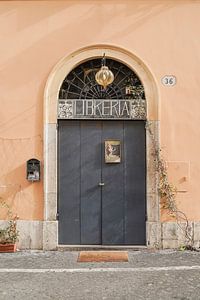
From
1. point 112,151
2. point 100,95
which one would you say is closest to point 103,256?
point 112,151

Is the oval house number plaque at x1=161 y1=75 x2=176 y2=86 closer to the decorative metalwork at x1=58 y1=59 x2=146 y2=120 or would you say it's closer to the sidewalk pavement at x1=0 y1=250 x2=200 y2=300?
the decorative metalwork at x1=58 y1=59 x2=146 y2=120

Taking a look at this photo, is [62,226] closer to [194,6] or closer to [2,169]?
[2,169]

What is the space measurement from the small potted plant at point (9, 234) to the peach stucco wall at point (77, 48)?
0.54ft

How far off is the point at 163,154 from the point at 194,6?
3.00 meters

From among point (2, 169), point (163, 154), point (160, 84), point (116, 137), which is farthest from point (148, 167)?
point (2, 169)

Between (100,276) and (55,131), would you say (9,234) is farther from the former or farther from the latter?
(100,276)

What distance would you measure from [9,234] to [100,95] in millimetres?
3242

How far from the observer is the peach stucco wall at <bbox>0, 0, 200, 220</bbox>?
25.3 feet

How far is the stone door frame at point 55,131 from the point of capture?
7.61m

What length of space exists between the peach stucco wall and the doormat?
127 centimetres

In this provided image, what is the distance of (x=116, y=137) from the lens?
7.87 m

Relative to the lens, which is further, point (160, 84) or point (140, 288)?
point (160, 84)

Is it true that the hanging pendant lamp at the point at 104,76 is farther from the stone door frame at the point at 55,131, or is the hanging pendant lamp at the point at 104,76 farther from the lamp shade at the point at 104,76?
the stone door frame at the point at 55,131

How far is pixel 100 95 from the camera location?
7941mm
